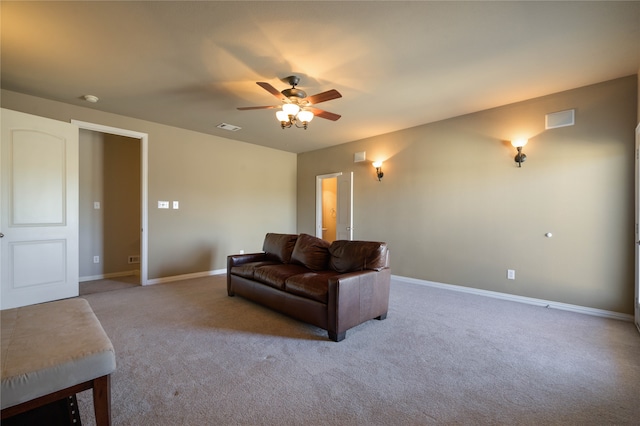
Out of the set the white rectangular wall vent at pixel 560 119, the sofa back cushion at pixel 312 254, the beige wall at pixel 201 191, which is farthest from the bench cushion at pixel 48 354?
the white rectangular wall vent at pixel 560 119

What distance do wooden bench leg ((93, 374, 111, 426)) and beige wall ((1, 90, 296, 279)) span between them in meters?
3.69

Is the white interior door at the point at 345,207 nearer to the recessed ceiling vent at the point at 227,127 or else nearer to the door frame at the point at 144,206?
the recessed ceiling vent at the point at 227,127

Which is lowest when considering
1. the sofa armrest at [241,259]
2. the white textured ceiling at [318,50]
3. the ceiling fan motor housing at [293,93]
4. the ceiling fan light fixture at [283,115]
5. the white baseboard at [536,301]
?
the white baseboard at [536,301]

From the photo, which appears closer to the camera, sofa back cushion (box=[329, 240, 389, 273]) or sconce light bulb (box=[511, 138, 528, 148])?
sofa back cushion (box=[329, 240, 389, 273])

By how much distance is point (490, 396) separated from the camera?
1808mm

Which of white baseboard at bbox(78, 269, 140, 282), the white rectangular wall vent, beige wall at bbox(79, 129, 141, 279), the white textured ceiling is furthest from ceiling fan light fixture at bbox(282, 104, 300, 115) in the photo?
white baseboard at bbox(78, 269, 140, 282)

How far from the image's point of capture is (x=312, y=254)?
3.52m

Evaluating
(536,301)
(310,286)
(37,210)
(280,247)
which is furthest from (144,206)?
(536,301)

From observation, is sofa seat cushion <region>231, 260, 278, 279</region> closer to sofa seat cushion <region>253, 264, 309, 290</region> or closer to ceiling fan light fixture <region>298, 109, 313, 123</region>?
sofa seat cushion <region>253, 264, 309, 290</region>

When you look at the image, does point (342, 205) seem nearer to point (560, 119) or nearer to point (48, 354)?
point (560, 119)

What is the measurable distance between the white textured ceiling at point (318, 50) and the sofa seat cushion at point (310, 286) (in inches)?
85.8

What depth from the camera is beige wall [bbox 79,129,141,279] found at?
4820 millimetres

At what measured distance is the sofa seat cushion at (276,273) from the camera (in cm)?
316

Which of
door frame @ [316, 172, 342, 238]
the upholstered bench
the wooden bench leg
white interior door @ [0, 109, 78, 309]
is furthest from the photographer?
door frame @ [316, 172, 342, 238]
